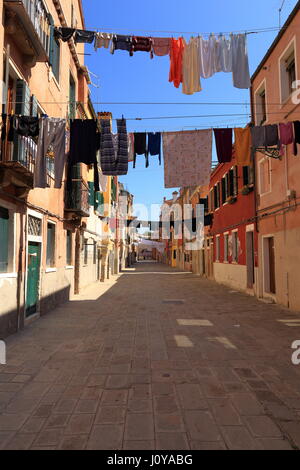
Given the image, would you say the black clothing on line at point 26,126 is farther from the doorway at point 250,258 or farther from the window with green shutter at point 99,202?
the window with green shutter at point 99,202

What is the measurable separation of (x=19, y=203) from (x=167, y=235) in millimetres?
45999

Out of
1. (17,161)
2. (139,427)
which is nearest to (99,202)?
(17,161)

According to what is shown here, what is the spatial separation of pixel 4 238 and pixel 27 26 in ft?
14.1

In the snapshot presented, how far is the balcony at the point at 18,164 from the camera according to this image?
20.7 ft

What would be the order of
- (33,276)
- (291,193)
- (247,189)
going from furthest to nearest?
(247,189) → (291,193) → (33,276)

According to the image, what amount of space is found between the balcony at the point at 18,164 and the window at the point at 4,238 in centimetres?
59

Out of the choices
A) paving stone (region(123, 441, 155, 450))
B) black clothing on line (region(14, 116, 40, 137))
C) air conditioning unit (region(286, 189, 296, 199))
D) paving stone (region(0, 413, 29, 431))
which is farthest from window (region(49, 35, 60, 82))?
paving stone (region(123, 441, 155, 450))

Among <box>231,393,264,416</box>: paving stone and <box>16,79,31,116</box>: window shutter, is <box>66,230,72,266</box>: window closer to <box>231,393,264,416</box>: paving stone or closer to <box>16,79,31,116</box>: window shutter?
<box>16,79,31,116</box>: window shutter

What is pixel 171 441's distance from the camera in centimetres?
295

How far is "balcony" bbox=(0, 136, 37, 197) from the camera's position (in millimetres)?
6320

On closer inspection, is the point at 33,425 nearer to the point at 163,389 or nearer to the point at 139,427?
the point at 139,427

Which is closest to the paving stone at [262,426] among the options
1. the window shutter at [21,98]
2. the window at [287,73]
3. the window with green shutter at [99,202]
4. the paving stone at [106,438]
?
the paving stone at [106,438]
